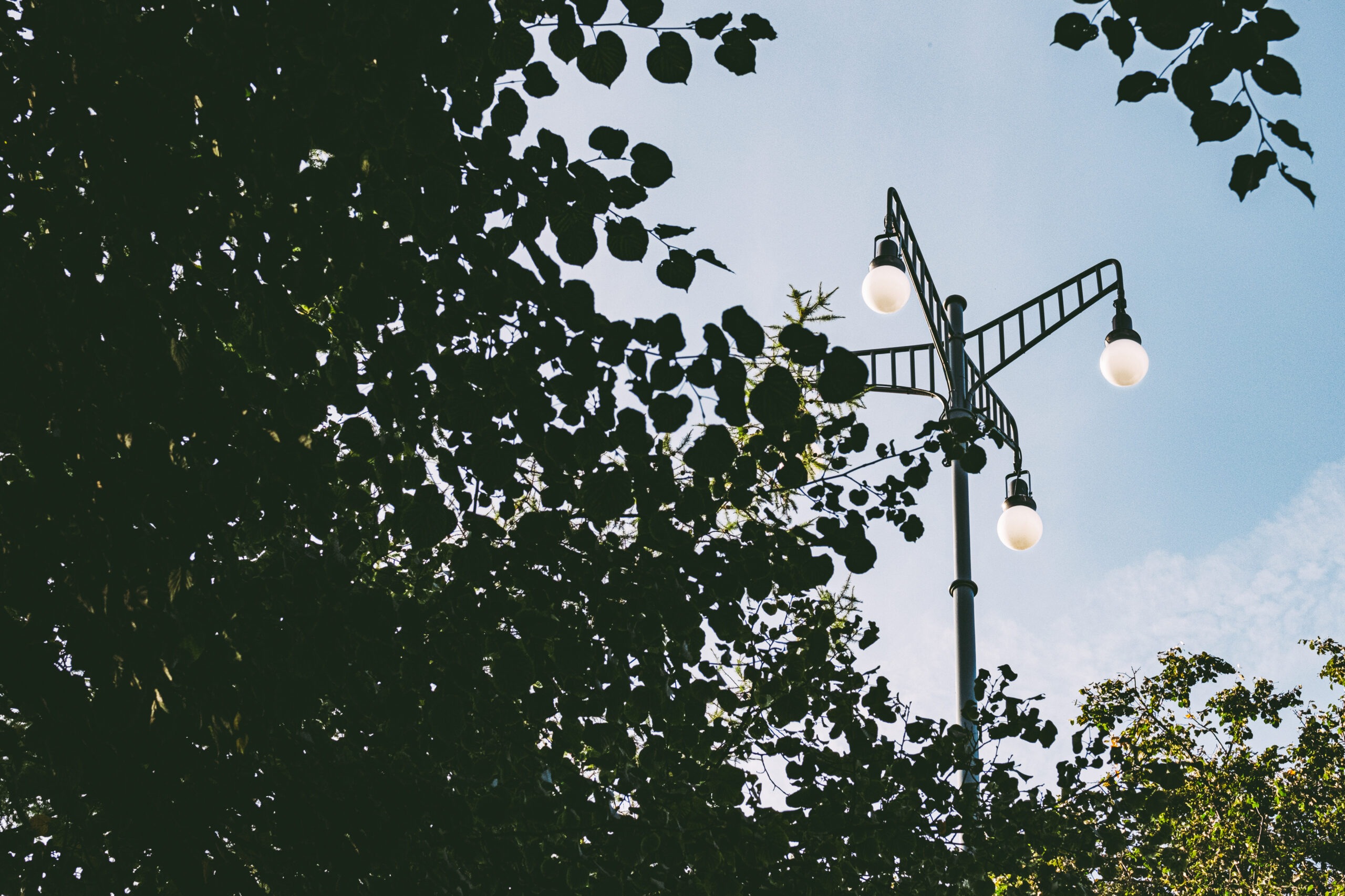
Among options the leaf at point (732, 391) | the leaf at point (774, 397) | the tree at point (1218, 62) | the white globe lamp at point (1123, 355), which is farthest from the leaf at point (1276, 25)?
the white globe lamp at point (1123, 355)

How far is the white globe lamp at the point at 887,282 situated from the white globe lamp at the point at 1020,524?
183 centimetres

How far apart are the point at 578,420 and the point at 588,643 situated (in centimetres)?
67

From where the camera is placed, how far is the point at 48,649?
9.23 feet

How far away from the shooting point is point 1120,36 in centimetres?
228

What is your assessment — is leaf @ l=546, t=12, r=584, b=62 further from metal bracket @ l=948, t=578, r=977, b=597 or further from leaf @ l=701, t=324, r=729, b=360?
metal bracket @ l=948, t=578, r=977, b=597

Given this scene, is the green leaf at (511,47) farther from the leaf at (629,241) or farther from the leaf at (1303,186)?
the leaf at (1303,186)

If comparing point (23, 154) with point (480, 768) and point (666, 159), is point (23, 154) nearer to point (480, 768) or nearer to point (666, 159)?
point (666, 159)

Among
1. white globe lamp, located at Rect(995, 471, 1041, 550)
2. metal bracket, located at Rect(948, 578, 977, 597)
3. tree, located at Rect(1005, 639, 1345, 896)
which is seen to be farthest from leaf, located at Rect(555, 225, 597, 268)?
tree, located at Rect(1005, 639, 1345, 896)

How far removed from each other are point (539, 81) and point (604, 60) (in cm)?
30

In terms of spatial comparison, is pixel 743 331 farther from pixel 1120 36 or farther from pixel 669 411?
pixel 1120 36

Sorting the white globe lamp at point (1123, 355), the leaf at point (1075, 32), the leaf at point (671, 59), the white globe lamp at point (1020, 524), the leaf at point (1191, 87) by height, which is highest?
the white globe lamp at point (1123, 355)

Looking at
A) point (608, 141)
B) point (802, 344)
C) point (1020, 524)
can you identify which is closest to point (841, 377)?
point (802, 344)

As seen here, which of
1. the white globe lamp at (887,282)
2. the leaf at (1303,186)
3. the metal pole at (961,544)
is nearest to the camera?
the leaf at (1303,186)

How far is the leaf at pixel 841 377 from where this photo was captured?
251cm
